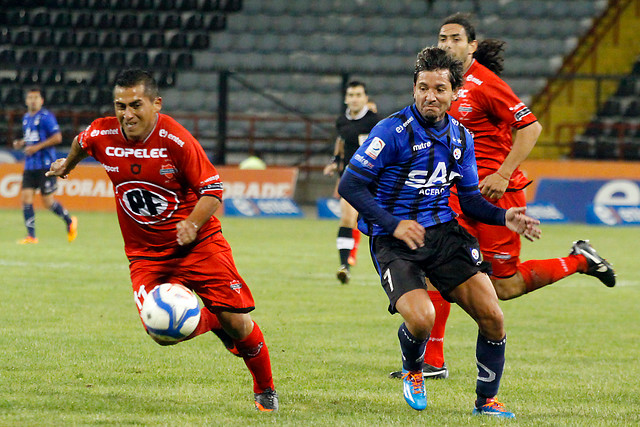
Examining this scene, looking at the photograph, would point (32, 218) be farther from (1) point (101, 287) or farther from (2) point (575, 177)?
(2) point (575, 177)

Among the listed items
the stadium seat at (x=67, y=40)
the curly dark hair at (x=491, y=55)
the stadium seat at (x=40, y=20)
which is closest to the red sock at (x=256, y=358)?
the curly dark hair at (x=491, y=55)

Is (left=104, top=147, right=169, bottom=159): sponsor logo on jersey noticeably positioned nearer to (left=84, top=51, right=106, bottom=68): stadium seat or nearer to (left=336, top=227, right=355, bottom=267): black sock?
(left=336, top=227, right=355, bottom=267): black sock

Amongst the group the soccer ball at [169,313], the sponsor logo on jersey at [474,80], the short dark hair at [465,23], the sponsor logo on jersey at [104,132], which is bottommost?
the soccer ball at [169,313]

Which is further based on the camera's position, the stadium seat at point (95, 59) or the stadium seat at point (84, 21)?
the stadium seat at point (84, 21)

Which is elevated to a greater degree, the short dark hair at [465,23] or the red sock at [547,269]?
the short dark hair at [465,23]

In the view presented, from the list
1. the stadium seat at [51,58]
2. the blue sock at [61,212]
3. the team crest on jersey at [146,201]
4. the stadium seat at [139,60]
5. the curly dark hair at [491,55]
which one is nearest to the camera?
the team crest on jersey at [146,201]

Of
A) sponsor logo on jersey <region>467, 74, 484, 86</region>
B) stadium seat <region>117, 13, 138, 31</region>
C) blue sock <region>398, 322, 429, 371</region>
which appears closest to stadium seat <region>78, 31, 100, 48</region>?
stadium seat <region>117, 13, 138, 31</region>

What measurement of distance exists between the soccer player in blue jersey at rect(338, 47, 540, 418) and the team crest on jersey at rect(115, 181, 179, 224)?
0.94 meters

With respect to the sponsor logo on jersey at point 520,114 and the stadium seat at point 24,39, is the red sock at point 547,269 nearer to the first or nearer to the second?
the sponsor logo on jersey at point 520,114

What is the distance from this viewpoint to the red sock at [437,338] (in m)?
6.61

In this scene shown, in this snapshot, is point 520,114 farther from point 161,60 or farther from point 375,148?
point 161,60

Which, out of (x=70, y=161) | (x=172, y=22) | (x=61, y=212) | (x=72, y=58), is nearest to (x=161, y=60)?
(x=172, y=22)

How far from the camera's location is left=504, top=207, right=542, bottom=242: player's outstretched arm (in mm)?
5379

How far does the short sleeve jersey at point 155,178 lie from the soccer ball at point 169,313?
1.10 ft
